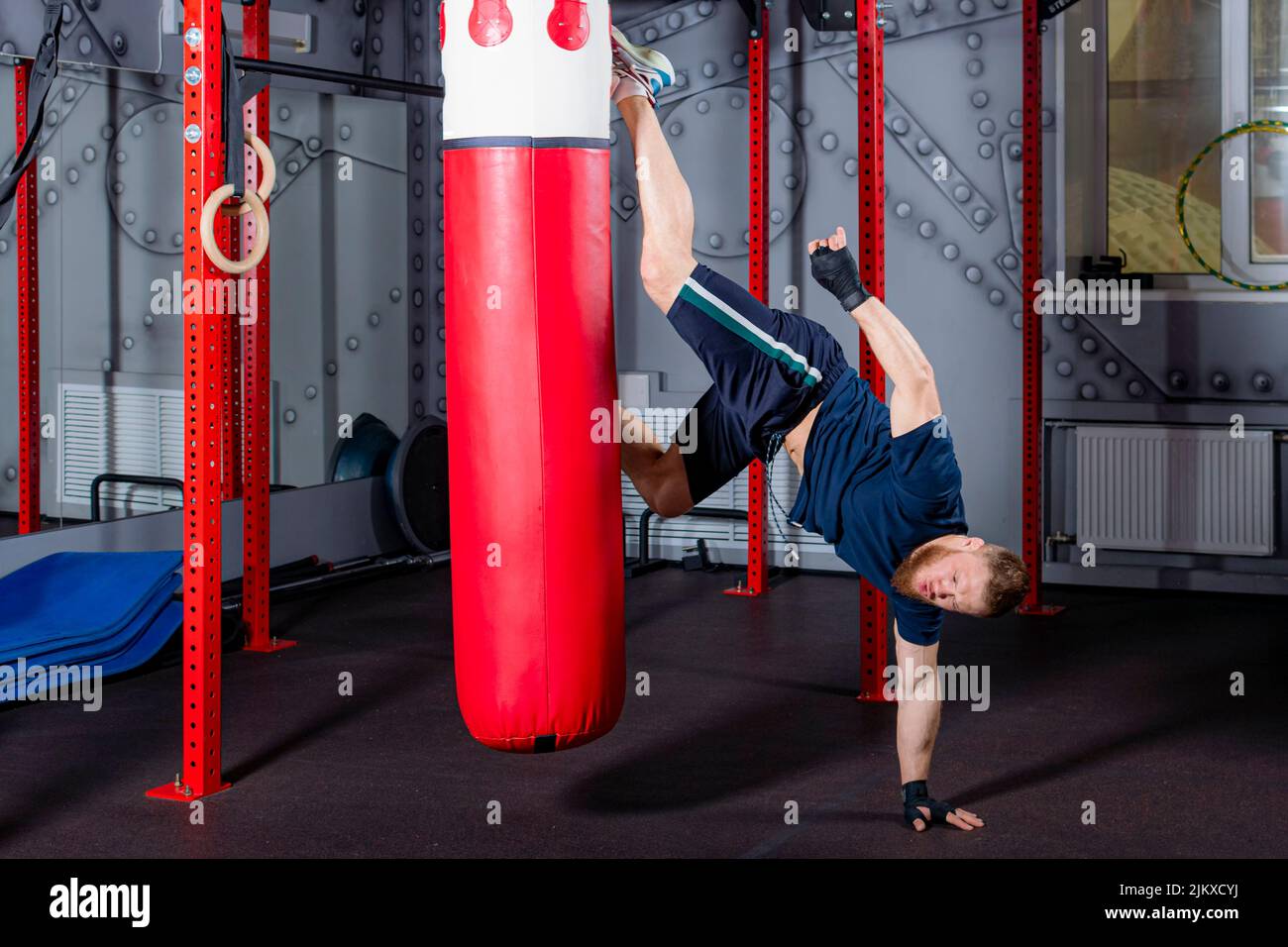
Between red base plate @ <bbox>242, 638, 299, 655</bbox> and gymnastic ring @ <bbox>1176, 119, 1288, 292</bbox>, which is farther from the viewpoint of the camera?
gymnastic ring @ <bbox>1176, 119, 1288, 292</bbox>

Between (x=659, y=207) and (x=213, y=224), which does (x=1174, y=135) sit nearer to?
(x=659, y=207)

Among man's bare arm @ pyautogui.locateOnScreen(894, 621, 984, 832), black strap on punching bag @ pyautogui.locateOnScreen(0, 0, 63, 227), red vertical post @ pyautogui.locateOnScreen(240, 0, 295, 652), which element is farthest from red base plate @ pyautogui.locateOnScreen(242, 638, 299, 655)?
man's bare arm @ pyautogui.locateOnScreen(894, 621, 984, 832)

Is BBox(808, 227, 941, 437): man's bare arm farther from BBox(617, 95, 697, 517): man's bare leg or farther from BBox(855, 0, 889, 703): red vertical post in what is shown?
BBox(855, 0, 889, 703): red vertical post

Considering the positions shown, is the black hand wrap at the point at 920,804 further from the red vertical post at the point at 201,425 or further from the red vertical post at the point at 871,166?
the red vertical post at the point at 201,425

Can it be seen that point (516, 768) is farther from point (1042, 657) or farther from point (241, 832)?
point (1042, 657)

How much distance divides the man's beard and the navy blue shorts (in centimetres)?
49

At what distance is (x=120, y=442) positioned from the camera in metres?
6.07

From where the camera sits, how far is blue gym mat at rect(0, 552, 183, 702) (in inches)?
190

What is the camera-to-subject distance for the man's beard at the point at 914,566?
10.7ft

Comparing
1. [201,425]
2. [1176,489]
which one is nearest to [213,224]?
[201,425]

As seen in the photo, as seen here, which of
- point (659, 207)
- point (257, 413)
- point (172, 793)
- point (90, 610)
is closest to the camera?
point (659, 207)

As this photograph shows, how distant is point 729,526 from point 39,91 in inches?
161

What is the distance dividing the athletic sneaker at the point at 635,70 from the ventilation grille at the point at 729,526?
3.48 metres

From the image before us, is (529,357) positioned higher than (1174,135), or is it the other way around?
(1174,135)
